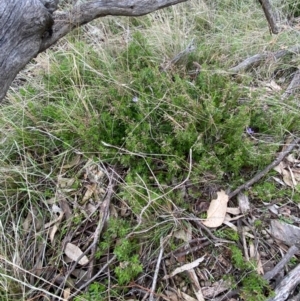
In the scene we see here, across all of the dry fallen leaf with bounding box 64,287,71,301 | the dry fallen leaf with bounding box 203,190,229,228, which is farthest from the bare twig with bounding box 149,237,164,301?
the dry fallen leaf with bounding box 64,287,71,301

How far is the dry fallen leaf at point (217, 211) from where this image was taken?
1598 mm

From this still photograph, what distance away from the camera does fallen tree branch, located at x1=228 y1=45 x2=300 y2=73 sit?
2332mm

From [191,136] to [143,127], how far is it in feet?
0.79

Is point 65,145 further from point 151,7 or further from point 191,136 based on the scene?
point 151,7

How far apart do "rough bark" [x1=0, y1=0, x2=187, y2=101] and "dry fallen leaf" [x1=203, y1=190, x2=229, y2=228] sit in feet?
2.97

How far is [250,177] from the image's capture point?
1.74 metres

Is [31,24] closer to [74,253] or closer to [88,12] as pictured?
[88,12]

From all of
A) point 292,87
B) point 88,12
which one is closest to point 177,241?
point 88,12

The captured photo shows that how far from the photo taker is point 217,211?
1.62m

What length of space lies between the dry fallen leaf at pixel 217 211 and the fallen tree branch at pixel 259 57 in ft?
3.08

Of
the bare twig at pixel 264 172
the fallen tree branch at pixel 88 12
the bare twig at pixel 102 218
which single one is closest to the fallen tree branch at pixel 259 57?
the bare twig at pixel 264 172

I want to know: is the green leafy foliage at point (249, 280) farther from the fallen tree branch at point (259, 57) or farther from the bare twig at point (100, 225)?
the fallen tree branch at point (259, 57)

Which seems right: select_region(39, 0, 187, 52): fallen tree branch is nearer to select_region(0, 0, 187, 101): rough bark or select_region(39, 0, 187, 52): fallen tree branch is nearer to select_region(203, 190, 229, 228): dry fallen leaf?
select_region(0, 0, 187, 101): rough bark

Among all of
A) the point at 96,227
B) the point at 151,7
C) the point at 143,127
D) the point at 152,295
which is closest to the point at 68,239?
the point at 96,227
